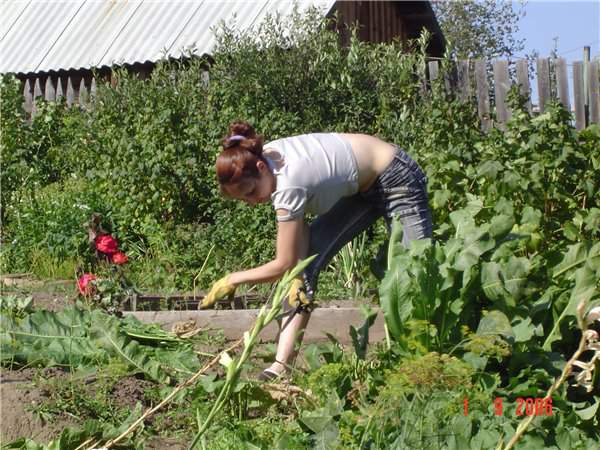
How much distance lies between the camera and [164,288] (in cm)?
703

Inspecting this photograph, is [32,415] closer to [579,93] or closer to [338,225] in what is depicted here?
[338,225]

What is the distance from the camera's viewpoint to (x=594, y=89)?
910cm

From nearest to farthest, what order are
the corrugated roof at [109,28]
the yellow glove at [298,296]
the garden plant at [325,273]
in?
the garden plant at [325,273]
the yellow glove at [298,296]
the corrugated roof at [109,28]

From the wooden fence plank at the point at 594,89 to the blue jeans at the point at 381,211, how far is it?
5.25 m

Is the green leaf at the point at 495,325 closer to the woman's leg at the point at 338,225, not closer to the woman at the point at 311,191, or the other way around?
the woman at the point at 311,191

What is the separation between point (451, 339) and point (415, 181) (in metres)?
0.94

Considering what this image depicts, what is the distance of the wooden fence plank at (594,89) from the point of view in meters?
9.05

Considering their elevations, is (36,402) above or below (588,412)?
above

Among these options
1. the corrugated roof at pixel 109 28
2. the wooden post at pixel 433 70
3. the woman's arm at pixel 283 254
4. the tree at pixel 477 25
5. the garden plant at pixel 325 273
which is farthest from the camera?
the tree at pixel 477 25

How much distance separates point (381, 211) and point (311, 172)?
2.08 feet

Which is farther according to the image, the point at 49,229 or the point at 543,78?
the point at 543,78

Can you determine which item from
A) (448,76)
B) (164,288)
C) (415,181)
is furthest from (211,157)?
(415,181)

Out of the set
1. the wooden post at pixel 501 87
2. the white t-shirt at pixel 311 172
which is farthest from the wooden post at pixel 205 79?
the white t-shirt at pixel 311 172

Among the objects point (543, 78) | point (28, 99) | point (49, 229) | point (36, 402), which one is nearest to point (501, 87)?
point (543, 78)
